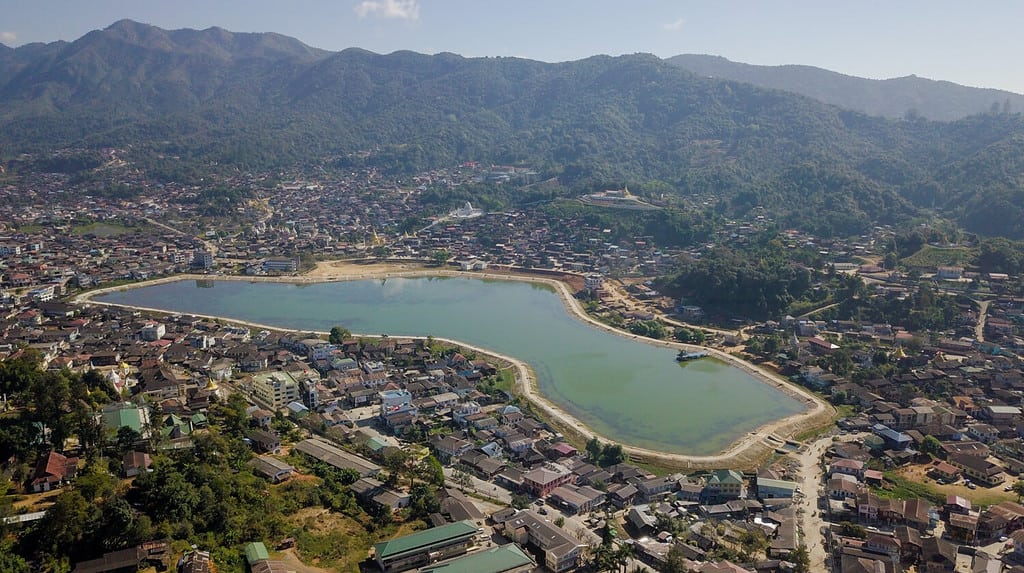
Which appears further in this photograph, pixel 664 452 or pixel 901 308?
pixel 901 308

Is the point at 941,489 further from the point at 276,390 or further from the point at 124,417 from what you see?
the point at 124,417

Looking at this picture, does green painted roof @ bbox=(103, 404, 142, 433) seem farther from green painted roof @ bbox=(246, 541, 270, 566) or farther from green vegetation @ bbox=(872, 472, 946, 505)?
green vegetation @ bbox=(872, 472, 946, 505)

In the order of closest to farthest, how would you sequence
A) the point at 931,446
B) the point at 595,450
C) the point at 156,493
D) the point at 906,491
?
1. the point at 156,493
2. the point at 906,491
3. the point at 595,450
4. the point at 931,446

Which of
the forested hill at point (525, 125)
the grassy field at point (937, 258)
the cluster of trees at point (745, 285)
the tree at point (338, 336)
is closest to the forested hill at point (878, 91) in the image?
the forested hill at point (525, 125)

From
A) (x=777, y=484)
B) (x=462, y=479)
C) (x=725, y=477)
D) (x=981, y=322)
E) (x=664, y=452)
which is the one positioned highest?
(x=981, y=322)

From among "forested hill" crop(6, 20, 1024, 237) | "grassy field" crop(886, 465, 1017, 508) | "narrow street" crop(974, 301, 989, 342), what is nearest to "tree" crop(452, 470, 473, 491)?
"grassy field" crop(886, 465, 1017, 508)

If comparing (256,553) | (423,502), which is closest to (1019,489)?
(423,502)

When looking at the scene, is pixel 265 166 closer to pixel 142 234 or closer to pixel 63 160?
pixel 63 160
